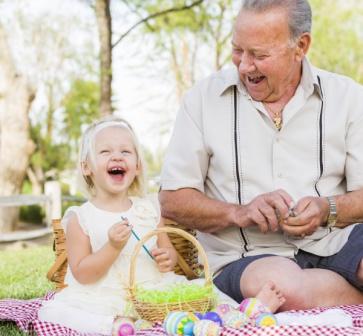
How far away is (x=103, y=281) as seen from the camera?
2955mm

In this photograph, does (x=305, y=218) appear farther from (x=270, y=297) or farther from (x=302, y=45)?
(x=302, y=45)

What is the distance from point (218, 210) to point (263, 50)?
2.32 feet

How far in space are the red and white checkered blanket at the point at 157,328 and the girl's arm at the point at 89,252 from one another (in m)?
0.24

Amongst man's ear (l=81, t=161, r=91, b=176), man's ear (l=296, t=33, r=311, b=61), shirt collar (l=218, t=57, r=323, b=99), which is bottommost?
man's ear (l=81, t=161, r=91, b=176)

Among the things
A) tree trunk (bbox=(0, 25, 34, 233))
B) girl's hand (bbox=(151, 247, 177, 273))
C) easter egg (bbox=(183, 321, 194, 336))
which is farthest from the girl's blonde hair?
tree trunk (bbox=(0, 25, 34, 233))

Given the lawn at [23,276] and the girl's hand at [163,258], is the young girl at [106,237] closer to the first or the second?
the girl's hand at [163,258]

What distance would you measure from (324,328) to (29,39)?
1742cm

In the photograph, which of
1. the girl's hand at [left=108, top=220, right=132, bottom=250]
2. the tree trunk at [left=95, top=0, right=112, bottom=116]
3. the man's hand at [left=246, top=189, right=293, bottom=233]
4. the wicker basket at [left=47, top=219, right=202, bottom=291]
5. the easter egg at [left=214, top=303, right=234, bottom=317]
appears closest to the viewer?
the easter egg at [left=214, top=303, right=234, bottom=317]

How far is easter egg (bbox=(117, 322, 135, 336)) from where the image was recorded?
2.46 metres

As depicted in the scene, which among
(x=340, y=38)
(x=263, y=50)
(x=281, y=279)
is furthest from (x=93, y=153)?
(x=340, y=38)

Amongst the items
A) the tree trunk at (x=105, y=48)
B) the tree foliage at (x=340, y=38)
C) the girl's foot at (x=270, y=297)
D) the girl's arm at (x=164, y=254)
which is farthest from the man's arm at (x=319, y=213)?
the tree foliage at (x=340, y=38)

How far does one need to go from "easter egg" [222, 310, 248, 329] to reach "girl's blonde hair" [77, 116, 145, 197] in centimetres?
88

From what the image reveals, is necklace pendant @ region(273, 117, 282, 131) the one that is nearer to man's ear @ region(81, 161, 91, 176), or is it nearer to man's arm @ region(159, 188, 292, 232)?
man's arm @ region(159, 188, 292, 232)

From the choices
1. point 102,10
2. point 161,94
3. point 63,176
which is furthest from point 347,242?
point 63,176
